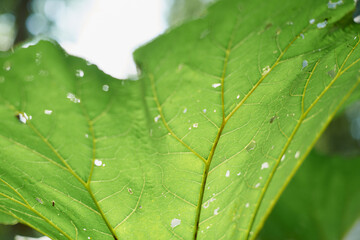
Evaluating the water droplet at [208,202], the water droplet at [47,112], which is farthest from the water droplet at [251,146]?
the water droplet at [47,112]

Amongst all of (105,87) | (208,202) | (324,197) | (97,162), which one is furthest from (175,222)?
(324,197)

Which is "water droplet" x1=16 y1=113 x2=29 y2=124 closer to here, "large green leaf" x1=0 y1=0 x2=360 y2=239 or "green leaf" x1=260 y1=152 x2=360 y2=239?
"large green leaf" x1=0 y1=0 x2=360 y2=239

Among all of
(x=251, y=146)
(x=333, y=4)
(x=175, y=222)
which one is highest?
(x=333, y=4)

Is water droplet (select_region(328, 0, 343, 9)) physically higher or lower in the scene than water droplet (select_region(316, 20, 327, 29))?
higher

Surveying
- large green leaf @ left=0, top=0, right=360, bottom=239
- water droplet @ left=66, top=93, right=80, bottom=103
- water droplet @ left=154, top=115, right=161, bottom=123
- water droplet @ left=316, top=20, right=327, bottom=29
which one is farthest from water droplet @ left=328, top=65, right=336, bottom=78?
water droplet @ left=66, top=93, right=80, bottom=103

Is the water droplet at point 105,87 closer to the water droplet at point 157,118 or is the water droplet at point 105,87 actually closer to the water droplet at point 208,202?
the water droplet at point 157,118

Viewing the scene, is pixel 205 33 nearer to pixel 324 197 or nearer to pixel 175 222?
pixel 175 222
